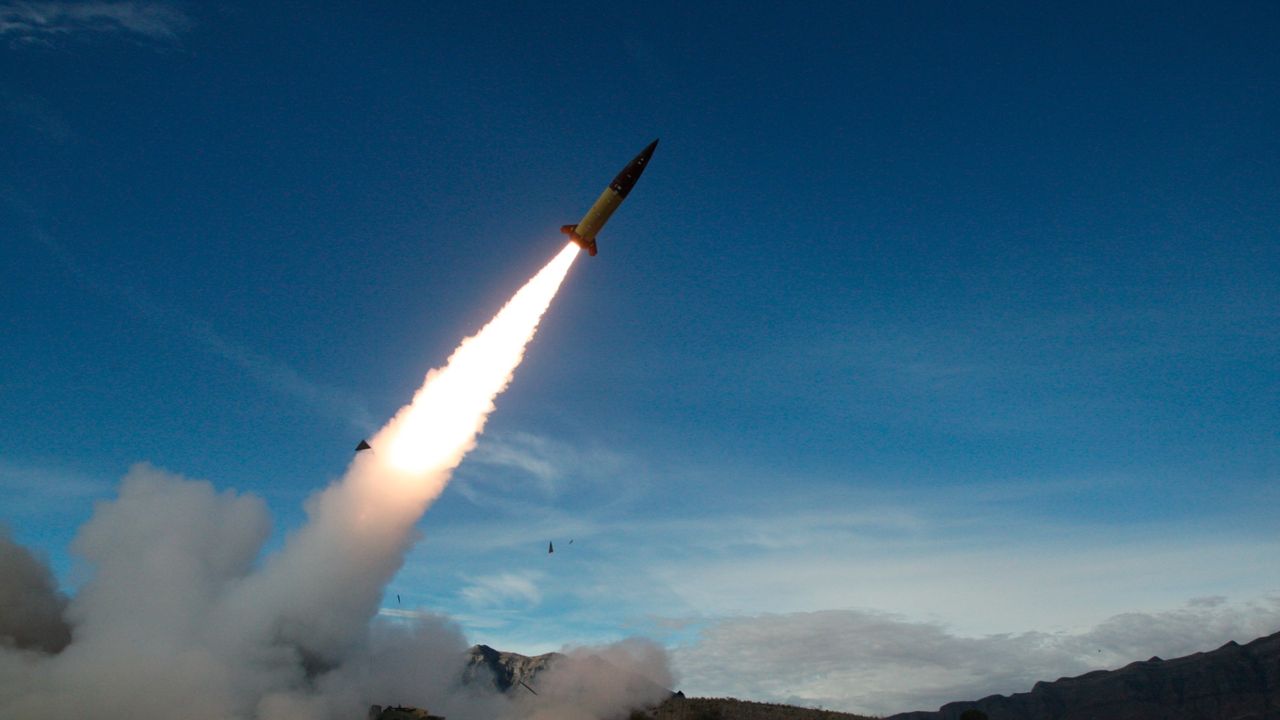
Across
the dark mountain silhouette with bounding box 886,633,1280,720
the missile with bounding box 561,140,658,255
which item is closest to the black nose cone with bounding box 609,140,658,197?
the missile with bounding box 561,140,658,255

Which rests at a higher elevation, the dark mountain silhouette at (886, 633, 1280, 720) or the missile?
the missile

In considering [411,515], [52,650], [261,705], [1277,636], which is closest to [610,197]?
[411,515]

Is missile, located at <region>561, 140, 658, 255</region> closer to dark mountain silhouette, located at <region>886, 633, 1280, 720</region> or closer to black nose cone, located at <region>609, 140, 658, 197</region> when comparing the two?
black nose cone, located at <region>609, 140, 658, 197</region>

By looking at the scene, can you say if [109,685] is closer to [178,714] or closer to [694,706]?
[178,714]

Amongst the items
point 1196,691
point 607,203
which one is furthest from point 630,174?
point 1196,691

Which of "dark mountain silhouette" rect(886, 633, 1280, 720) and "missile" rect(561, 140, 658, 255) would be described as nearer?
"missile" rect(561, 140, 658, 255)

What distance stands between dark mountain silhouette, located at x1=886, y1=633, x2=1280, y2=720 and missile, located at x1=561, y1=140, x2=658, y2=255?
542ft

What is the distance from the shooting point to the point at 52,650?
200ft

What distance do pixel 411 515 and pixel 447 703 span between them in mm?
21750

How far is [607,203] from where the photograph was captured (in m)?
47.4

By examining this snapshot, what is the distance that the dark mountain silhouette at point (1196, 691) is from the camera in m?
174

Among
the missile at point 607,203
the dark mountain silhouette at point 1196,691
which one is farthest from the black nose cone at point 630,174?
the dark mountain silhouette at point 1196,691

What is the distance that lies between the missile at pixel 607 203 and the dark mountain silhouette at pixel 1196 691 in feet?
542

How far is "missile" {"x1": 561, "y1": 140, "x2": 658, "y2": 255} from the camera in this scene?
46719 millimetres
